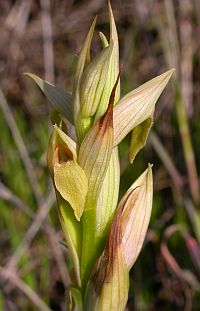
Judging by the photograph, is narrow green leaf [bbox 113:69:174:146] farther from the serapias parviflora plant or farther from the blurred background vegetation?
the blurred background vegetation

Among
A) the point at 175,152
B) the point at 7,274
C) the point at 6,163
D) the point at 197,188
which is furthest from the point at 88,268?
the point at 175,152

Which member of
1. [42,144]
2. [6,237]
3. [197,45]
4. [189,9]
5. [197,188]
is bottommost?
[6,237]

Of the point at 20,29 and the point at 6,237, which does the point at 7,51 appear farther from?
the point at 6,237

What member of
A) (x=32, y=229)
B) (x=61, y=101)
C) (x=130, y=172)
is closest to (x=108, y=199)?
(x=61, y=101)

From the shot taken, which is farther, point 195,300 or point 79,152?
point 195,300

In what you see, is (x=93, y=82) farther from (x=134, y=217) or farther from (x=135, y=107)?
(x=134, y=217)

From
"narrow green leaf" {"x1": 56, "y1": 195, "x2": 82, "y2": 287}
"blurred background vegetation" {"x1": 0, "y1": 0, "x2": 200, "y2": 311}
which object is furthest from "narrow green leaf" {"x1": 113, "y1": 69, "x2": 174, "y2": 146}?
"blurred background vegetation" {"x1": 0, "y1": 0, "x2": 200, "y2": 311}

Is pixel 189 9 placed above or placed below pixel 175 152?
above

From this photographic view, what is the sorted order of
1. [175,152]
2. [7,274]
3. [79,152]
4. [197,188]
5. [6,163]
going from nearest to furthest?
1. [79,152]
2. [7,274]
3. [197,188]
4. [6,163]
5. [175,152]
